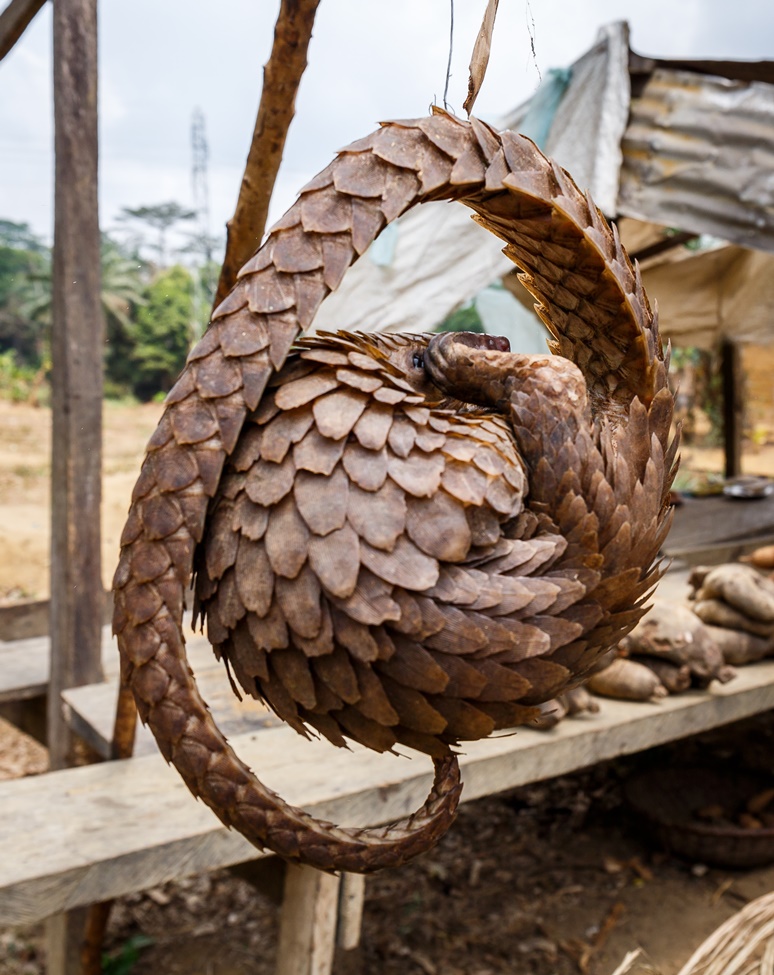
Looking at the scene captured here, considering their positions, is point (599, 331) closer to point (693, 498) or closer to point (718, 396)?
point (693, 498)

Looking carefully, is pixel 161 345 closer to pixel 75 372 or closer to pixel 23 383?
pixel 23 383

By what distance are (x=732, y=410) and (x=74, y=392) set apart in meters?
4.34

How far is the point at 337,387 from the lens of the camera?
1.25 feet

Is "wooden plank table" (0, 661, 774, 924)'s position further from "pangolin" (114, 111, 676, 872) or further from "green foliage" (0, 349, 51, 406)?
"green foliage" (0, 349, 51, 406)

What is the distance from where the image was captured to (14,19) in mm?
1227

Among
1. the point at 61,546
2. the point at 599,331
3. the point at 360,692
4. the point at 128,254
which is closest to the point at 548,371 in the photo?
the point at 599,331

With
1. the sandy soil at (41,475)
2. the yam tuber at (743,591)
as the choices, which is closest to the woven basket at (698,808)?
the yam tuber at (743,591)

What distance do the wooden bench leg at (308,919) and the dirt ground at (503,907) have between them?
471 mm

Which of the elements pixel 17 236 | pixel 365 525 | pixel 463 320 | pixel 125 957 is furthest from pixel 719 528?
pixel 17 236

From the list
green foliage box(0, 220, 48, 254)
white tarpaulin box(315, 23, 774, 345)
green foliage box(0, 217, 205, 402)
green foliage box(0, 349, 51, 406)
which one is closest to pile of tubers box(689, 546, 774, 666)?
white tarpaulin box(315, 23, 774, 345)

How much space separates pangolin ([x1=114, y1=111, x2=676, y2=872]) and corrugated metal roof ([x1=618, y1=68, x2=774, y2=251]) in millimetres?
2093

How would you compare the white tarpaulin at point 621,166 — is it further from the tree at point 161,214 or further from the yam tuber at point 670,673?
the tree at point 161,214

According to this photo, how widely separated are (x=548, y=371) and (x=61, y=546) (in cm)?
170

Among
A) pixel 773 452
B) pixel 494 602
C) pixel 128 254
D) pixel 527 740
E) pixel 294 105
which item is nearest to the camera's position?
pixel 494 602
